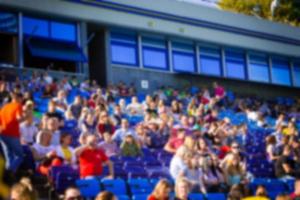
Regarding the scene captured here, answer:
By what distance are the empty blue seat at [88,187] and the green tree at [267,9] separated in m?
31.9

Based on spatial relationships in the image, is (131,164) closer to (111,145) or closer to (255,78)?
(111,145)

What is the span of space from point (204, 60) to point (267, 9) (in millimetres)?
14285

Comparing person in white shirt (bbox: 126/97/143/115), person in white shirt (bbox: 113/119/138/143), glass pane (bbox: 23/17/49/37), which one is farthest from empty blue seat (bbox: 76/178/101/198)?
glass pane (bbox: 23/17/49/37)

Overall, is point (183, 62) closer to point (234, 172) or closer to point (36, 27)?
point (36, 27)

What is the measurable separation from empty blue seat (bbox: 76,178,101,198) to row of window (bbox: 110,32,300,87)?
52.7 feet

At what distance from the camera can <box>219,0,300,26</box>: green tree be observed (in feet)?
131

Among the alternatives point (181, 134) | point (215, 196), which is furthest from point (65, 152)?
point (181, 134)

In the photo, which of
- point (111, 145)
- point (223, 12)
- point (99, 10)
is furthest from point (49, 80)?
point (223, 12)

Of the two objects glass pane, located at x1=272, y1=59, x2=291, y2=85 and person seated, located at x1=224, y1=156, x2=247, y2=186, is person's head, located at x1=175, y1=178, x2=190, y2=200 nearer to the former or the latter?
person seated, located at x1=224, y1=156, x2=247, y2=186

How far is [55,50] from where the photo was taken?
23141 millimetres

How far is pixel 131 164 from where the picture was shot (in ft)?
38.7

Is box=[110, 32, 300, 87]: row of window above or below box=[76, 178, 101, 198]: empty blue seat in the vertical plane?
above

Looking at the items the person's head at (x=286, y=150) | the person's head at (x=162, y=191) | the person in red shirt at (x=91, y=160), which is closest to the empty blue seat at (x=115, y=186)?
the person in red shirt at (x=91, y=160)

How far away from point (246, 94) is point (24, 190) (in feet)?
81.7
